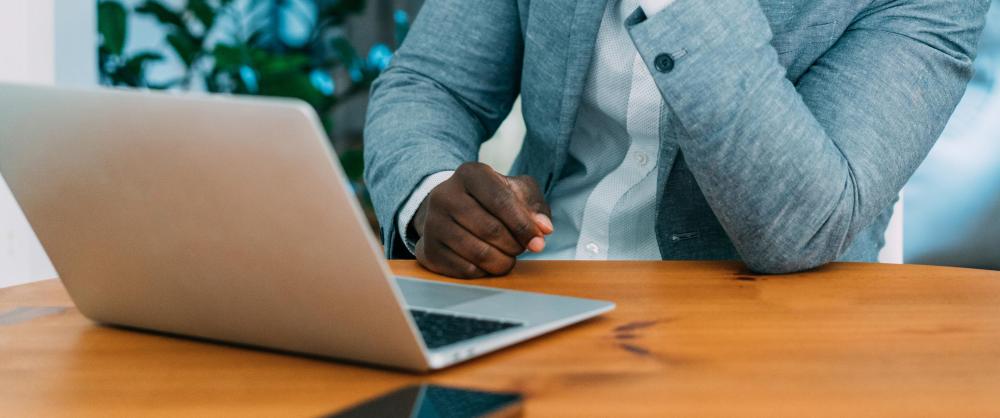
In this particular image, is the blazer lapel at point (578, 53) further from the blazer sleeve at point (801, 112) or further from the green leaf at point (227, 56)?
the green leaf at point (227, 56)

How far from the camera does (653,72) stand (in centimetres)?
88

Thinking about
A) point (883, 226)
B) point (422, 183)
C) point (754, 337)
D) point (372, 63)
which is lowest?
point (372, 63)

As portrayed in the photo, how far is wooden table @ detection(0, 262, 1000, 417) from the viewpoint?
0.50 metres

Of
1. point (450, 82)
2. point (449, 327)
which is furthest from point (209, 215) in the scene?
point (450, 82)

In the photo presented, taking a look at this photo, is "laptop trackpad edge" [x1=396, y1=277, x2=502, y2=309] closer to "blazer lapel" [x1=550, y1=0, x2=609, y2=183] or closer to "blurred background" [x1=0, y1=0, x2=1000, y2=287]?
"blazer lapel" [x1=550, y1=0, x2=609, y2=183]

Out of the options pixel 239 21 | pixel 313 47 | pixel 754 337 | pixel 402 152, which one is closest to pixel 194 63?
pixel 239 21

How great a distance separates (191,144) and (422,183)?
1.91 feet

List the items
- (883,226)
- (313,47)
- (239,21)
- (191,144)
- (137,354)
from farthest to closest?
(313,47) → (239,21) → (883,226) → (137,354) → (191,144)

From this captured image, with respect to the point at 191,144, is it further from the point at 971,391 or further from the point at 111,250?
the point at 971,391

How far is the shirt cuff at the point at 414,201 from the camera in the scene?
3.49 feet

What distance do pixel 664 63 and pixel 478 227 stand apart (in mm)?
207

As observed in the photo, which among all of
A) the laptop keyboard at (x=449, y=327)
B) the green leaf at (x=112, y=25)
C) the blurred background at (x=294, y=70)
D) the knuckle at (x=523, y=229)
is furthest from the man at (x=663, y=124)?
the green leaf at (x=112, y=25)

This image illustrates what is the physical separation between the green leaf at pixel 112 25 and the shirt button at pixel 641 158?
6.64ft

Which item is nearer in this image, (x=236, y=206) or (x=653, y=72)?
(x=236, y=206)
